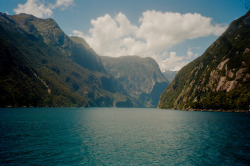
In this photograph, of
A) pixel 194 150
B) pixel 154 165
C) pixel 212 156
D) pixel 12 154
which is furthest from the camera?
pixel 194 150

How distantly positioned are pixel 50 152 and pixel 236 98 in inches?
7807

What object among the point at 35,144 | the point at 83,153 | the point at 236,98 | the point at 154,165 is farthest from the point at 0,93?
the point at 236,98

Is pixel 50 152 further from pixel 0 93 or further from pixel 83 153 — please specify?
pixel 0 93

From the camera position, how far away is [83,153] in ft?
99.7

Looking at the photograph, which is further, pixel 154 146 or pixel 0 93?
pixel 0 93

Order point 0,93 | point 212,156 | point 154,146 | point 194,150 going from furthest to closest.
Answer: point 0,93, point 154,146, point 194,150, point 212,156

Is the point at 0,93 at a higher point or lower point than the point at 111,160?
→ higher

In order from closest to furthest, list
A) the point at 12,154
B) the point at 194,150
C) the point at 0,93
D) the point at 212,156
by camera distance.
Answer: the point at 12,154 < the point at 212,156 < the point at 194,150 < the point at 0,93

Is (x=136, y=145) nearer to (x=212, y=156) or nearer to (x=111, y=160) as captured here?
(x=111, y=160)

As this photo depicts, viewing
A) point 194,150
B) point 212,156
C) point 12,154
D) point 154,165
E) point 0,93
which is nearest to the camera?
point 154,165

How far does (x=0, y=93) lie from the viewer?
17362cm

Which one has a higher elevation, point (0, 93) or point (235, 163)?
point (0, 93)

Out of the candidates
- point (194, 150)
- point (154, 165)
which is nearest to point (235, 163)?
point (194, 150)

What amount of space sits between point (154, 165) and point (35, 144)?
25342 mm
